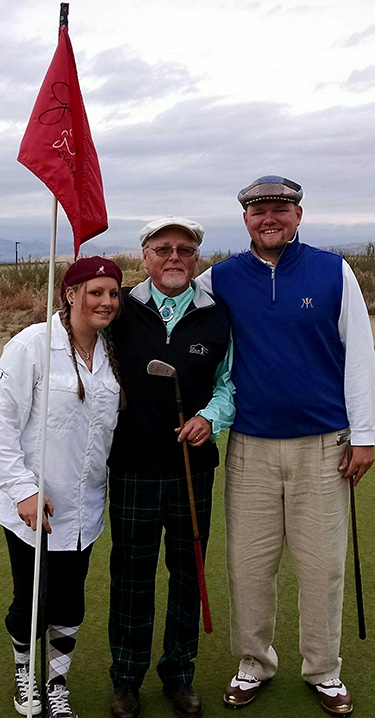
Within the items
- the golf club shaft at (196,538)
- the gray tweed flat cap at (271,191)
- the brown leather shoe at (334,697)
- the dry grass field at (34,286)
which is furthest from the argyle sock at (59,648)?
the dry grass field at (34,286)

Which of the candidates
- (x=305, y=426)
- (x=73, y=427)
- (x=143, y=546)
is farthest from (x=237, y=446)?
(x=73, y=427)

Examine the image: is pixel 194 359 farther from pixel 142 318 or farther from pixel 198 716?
pixel 198 716

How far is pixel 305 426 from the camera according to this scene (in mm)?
3232

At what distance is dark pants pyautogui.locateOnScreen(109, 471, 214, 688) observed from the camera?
316 centimetres

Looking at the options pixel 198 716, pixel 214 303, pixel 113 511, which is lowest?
pixel 198 716

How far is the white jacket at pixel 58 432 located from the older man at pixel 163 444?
0.36ft

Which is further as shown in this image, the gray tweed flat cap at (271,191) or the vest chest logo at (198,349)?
the gray tweed flat cap at (271,191)

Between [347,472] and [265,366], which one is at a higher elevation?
[265,366]

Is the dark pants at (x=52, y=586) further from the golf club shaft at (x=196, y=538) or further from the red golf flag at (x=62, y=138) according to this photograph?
the red golf flag at (x=62, y=138)

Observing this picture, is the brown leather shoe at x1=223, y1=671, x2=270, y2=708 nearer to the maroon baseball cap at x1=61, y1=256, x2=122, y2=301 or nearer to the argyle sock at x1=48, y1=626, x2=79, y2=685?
the argyle sock at x1=48, y1=626, x2=79, y2=685

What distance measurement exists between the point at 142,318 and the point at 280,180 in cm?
77

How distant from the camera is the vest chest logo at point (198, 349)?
312 cm

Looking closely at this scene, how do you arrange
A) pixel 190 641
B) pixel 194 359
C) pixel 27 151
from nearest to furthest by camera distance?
pixel 27 151
pixel 194 359
pixel 190 641

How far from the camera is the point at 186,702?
3.23 meters
